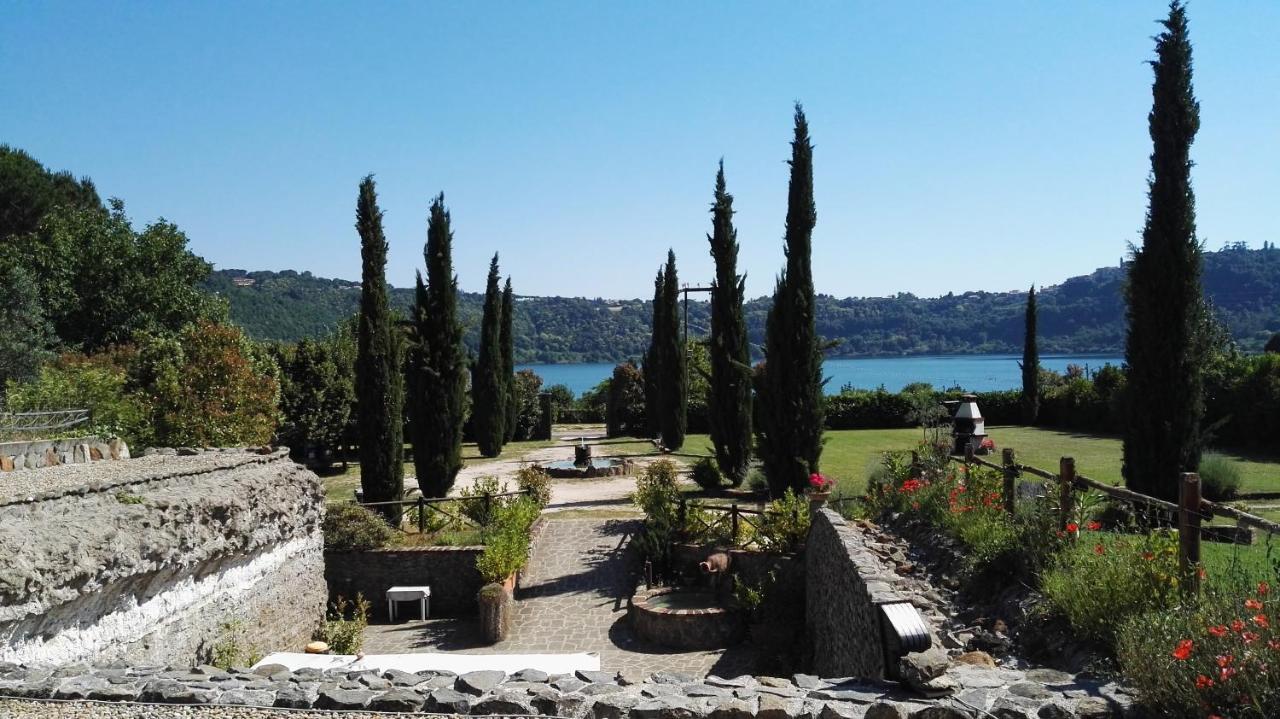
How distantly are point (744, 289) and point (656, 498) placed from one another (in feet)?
29.1

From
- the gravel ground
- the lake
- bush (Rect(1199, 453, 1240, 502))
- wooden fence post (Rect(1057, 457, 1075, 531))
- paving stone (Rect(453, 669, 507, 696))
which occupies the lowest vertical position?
the lake

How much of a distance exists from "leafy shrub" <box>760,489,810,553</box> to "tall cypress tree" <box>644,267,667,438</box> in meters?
18.5

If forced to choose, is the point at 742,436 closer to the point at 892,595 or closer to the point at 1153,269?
the point at 1153,269

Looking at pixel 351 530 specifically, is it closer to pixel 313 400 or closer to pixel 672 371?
pixel 313 400

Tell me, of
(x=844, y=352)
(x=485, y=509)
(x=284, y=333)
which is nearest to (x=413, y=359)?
(x=485, y=509)

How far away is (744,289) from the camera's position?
22609 mm

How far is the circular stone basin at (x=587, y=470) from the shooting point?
81.8ft

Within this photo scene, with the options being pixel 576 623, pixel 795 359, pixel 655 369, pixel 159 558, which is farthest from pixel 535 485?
pixel 655 369

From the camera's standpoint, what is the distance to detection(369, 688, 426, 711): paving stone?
17.9ft

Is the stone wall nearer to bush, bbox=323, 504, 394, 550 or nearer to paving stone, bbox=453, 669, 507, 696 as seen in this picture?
bush, bbox=323, 504, 394, 550

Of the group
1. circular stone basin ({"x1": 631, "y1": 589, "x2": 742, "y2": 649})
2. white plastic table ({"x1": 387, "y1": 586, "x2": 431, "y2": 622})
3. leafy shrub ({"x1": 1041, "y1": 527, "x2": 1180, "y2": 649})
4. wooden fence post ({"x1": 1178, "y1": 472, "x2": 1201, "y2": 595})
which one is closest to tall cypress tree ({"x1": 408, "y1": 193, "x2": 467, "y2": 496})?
white plastic table ({"x1": 387, "y1": 586, "x2": 431, "y2": 622})

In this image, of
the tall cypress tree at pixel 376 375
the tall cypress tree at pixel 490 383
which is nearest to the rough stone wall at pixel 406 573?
the tall cypress tree at pixel 376 375

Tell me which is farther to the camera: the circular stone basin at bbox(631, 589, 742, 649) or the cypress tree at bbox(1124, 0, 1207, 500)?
the cypress tree at bbox(1124, 0, 1207, 500)

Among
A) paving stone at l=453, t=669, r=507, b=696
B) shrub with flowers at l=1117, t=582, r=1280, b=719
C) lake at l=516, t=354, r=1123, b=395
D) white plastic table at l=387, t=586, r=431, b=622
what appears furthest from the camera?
lake at l=516, t=354, r=1123, b=395
